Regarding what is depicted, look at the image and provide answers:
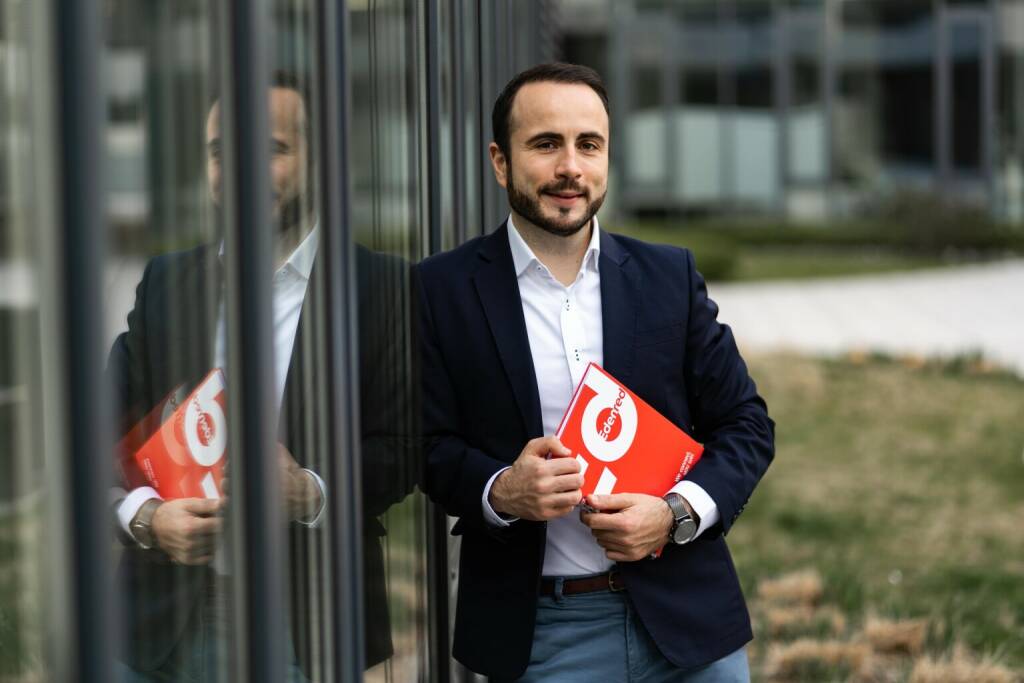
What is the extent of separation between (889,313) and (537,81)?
12379 mm

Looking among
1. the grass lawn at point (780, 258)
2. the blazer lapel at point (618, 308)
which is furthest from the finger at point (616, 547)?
the grass lawn at point (780, 258)

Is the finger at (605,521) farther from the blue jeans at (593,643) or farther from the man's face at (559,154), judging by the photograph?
the man's face at (559,154)

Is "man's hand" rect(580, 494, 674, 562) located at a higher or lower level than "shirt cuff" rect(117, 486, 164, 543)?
lower

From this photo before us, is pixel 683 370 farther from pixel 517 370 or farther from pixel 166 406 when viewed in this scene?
pixel 166 406

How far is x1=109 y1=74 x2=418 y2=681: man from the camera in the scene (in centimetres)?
121

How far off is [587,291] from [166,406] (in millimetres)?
1063

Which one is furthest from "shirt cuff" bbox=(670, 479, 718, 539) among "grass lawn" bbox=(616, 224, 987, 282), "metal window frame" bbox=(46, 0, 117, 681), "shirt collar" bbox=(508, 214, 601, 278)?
"grass lawn" bbox=(616, 224, 987, 282)

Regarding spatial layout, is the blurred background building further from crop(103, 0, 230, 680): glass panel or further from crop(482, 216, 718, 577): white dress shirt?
crop(482, 216, 718, 577): white dress shirt

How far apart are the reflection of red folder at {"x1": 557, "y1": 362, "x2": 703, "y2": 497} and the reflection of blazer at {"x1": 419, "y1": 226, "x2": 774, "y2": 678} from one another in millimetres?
49

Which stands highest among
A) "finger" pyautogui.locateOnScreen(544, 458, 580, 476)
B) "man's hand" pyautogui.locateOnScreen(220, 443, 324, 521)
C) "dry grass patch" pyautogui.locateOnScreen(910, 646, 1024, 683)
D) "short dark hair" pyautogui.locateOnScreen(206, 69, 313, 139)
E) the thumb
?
"short dark hair" pyautogui.locateOnScreen(206, 69, 313, 139)

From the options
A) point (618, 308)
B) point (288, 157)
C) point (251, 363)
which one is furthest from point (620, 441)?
point (251, 363)

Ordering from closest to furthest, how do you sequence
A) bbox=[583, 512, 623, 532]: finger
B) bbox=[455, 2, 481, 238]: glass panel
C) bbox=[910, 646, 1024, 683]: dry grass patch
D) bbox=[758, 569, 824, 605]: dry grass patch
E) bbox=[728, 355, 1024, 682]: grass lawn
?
1. bbox=[583, 512, 623, 532]: finger
2. bbox=[455, 2, 481, 238]: glass panel
3. bbox=[910, 646, 1024, 683]: dry grass patch
4. bbox=[728, 355, 1024, 682]: grass lawn
5. bbox=[758, 569, 824, 605]: dry grass patch

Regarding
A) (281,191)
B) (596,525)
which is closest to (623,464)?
(596,525)

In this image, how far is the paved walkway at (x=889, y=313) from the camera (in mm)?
11588
